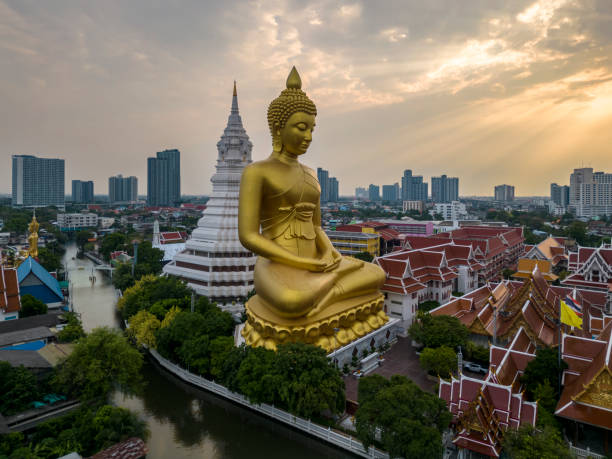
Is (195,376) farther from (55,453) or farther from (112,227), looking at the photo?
(112,227)

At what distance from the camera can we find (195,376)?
53.8ft

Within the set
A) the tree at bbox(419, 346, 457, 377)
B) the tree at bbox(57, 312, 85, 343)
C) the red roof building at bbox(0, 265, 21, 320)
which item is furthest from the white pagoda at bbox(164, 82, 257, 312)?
the tree at bbox(419, 346, 457, 377)

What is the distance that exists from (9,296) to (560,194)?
171 metres

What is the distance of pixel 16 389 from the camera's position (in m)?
13.0

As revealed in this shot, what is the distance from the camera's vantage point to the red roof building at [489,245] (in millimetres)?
34297

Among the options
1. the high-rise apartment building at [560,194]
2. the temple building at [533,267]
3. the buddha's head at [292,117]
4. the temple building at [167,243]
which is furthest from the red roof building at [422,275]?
the high-rise apartment building at [560,194]

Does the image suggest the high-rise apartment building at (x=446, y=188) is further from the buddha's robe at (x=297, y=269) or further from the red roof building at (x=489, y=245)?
the buddha's robe at (x=297, y=269)

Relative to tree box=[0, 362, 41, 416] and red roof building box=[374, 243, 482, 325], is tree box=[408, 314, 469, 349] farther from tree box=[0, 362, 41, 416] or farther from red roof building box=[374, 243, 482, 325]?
tree box=[0, 362, 41, 416]

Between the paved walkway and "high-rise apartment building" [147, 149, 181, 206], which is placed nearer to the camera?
Answer: the paved walkway

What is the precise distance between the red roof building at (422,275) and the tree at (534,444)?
40.4ft

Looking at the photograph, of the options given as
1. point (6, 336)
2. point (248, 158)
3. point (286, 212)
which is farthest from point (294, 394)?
point (248, 158)

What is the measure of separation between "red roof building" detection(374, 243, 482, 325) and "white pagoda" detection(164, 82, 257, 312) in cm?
877

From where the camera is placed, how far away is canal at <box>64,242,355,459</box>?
12180 mm

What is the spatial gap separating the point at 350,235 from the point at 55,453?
3727cm
